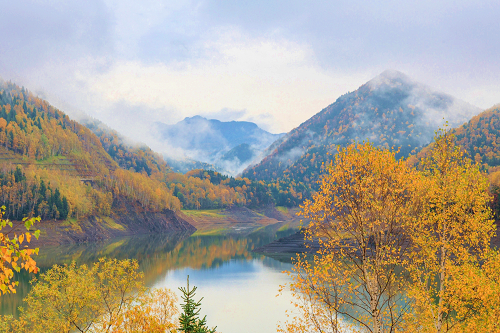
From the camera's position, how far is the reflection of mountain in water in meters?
89.1

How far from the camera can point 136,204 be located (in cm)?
18512

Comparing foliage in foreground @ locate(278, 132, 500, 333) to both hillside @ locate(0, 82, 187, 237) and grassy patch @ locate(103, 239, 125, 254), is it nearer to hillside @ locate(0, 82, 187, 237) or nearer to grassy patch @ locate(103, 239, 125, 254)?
grassy patch @ locate(103, 239, 125, 254)

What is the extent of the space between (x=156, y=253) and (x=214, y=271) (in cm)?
3155

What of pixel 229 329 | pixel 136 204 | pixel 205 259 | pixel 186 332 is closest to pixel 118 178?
pixel 136 204

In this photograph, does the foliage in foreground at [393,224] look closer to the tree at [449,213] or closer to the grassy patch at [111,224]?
the tree at [449,213]

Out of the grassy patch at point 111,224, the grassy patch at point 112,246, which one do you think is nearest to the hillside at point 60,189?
the grassy patch at point 111,224

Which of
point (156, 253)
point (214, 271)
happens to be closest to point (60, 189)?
point (156, 253)

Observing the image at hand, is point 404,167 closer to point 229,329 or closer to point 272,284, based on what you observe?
point 229,329

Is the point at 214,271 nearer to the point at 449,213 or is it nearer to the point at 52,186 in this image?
the point at 449,213

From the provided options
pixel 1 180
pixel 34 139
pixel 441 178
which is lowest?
pixel 441 178

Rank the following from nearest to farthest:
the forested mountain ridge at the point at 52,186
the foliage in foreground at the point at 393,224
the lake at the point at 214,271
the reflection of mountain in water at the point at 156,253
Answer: the foliage in foreground at the point at 393,224
the lake at the point at 214,271
the reflection of mountain in water at the point at 156,253
the forested mountain ridge at the point at 52,186

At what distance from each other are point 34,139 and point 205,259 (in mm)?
136939

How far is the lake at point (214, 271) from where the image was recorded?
53.1m

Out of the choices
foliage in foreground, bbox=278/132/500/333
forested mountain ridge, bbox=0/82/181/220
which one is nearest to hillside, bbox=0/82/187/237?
forested mountain ridge, bbox=0/82/181/220
